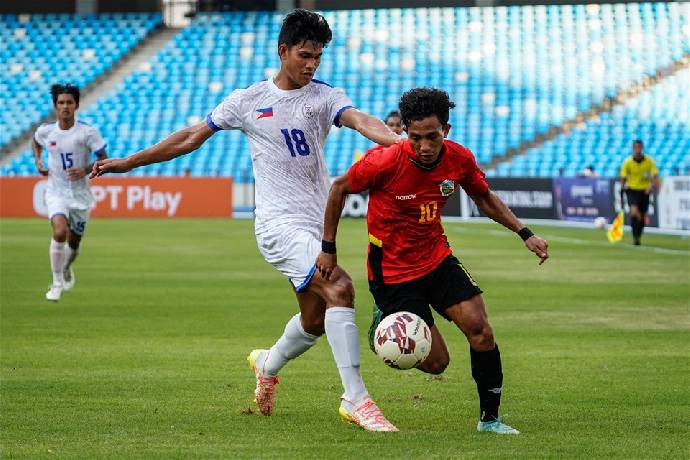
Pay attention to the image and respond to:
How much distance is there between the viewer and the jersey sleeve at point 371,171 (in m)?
7.31

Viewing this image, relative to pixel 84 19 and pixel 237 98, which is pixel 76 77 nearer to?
pixel 84 19

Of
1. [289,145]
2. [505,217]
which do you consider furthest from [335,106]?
[505,217]

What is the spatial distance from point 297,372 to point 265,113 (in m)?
2.79

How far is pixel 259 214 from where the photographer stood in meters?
8.16

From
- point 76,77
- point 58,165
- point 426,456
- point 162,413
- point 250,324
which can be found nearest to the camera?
point 426,456

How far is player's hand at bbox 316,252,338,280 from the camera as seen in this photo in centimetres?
748

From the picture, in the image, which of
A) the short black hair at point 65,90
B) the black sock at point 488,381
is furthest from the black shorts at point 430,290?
the short black hair at point 65,90

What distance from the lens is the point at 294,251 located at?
7.88 metres

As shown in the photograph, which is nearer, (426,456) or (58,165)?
(426,456)

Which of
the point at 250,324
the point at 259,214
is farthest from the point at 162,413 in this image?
the point at 250,324

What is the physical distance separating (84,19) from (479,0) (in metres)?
15.2

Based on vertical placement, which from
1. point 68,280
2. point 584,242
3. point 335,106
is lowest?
point 584,242

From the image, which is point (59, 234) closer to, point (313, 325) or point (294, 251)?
point (313, 325)

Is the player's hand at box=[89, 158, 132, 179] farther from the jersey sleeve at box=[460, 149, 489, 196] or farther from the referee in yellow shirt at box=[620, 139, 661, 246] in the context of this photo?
the referee in yellow shirt at box=[620, 139, 661, 246]
